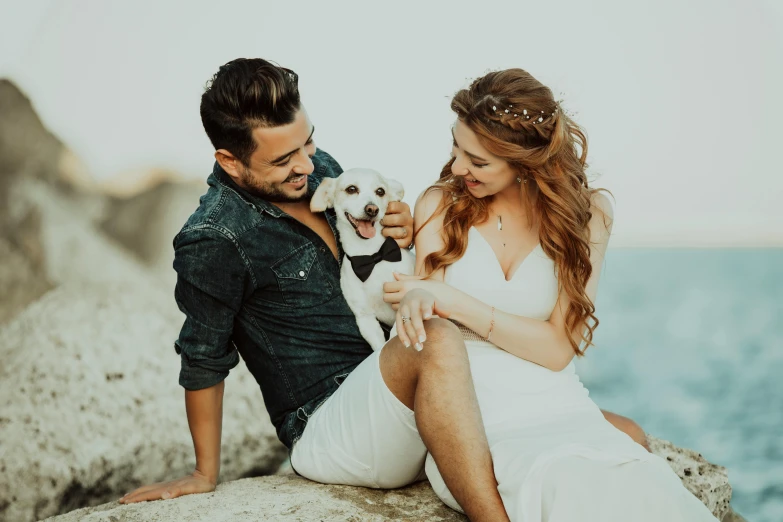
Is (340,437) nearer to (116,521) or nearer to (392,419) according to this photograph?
(392,419)

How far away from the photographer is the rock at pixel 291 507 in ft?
9.44

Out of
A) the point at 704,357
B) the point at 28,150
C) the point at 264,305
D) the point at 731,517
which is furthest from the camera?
the point at 704,357

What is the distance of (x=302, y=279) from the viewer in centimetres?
341

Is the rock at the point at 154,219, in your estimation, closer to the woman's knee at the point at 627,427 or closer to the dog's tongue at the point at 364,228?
the dog's tongue at the point at 364,228

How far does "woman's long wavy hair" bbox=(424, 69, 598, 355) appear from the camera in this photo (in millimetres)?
3256

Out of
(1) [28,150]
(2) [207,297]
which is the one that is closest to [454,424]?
(2) [207,297]

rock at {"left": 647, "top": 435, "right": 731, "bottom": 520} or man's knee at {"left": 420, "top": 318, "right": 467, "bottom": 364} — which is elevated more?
man's knee at {"left": 420, "top": 318, "right": 467, "bottom": 364}

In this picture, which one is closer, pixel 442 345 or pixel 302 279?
pixel 442 345

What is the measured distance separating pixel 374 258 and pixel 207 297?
76cm

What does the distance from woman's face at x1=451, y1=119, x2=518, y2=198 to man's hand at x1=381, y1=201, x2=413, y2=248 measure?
38 cm

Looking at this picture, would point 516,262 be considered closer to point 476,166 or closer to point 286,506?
point 476,166

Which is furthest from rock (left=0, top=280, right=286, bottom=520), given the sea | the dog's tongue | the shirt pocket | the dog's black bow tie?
the sea

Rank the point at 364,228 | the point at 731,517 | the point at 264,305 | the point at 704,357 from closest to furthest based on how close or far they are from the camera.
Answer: the point at 264,305
the point at 364,228
the point at 731,517
the point at 704,357

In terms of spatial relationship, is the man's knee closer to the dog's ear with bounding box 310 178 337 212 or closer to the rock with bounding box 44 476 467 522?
the rock with bounding box 44 476 467 522
